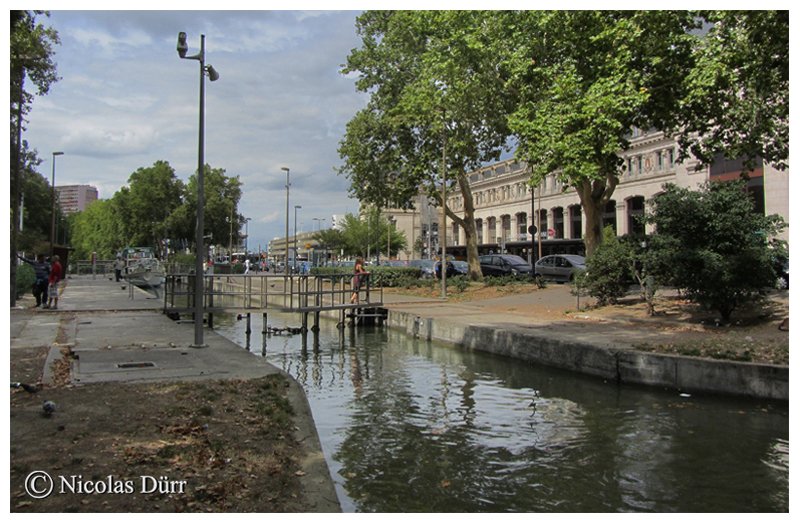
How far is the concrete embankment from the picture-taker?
8.87 m

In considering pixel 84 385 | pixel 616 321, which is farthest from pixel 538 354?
pixel 84 385

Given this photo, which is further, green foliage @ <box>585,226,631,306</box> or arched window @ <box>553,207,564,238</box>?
arched window @ <box>553,207,564,238</box>

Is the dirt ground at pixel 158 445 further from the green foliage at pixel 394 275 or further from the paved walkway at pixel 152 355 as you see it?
the green foliage at pixel 394 275

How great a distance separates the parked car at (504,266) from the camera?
109 ft

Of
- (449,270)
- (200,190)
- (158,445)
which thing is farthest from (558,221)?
(158,445)

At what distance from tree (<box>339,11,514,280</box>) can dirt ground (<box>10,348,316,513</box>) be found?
18270 millimetres

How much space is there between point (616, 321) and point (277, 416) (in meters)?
11.5

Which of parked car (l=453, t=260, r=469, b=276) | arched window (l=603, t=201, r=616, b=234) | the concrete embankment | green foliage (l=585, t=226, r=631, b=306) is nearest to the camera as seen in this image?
the concrete embankment

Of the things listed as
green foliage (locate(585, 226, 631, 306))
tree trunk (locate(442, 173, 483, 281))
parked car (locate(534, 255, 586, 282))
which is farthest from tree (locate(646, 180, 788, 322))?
tree trunk (locate(442, 173, 483, 281))

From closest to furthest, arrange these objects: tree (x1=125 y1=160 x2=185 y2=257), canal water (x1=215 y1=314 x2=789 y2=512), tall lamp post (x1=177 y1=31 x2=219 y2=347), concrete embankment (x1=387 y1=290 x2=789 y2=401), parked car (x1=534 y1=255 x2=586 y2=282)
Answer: canal water (x1=215 y1=314 x2=789 y2=512), concrete embankment (x1=387 y1=290 x2=789 y2=401), tall lamp post (x1=177 y1=31 x2=219 y2=347), parked car (x1=534 y1=255 x2=586 y2=282), tree (x1=125 y1=160 x2=185 y2=257)

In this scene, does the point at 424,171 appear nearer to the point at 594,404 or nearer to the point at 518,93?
the point at 518,93

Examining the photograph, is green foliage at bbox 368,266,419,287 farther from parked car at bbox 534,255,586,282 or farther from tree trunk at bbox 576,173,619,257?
tree trunk at bbox 576,173,619,257

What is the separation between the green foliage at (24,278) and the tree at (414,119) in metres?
15.3

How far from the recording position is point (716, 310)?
14195 mm
